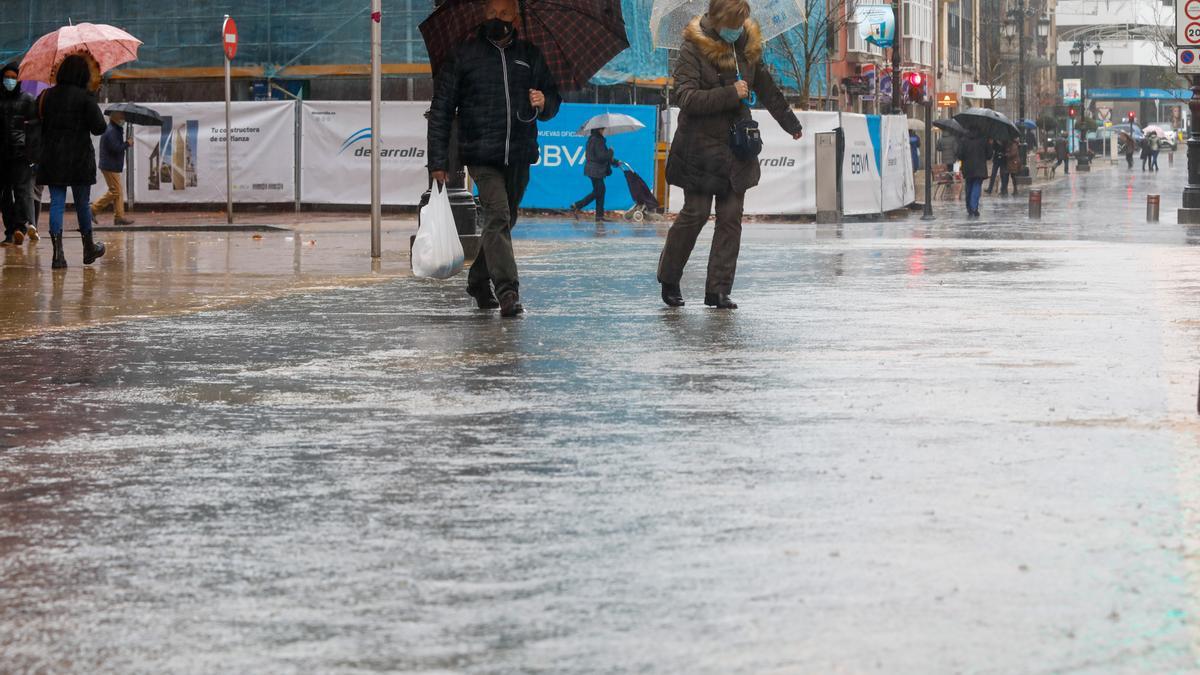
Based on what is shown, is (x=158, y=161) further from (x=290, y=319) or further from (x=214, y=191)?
(x=290, y=319)

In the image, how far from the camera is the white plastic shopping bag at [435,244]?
1242 centimetres

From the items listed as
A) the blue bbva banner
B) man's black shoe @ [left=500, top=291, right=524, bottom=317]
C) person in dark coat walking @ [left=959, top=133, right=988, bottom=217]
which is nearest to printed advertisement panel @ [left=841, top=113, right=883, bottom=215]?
person in dark coat walking @ [left=959, top=133, right=988, bottom=217]

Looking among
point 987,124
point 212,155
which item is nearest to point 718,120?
point 212,155

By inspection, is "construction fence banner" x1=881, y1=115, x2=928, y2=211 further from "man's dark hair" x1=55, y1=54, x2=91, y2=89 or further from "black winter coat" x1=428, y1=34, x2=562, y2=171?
"black winter coat" x1=428, y1=34, x2=562, y2=171

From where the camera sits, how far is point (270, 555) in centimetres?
518

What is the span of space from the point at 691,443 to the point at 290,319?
5645mm

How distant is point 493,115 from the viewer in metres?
11.5

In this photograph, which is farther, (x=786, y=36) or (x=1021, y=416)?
(x=786, y=36)

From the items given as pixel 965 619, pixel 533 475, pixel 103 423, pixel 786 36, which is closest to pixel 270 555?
pixel 533 475

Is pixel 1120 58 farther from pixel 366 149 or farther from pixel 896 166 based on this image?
pixel 366 149

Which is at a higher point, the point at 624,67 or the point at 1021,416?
the point at 624,67

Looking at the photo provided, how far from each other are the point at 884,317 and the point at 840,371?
292cm

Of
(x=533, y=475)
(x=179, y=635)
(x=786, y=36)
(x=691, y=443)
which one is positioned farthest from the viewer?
(x=786, y=36)

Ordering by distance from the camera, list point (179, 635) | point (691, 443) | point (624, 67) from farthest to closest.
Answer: point (624, 67) → point (691, 443) → point (179, 635)
